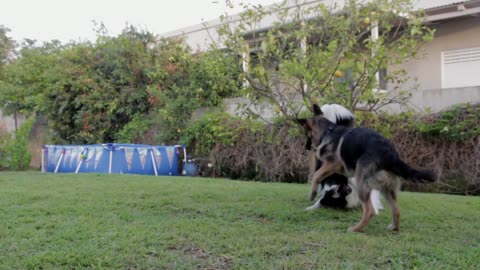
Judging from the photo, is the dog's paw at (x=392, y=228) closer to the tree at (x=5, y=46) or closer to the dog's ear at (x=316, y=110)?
the dog's ear at (x=316, y=110)

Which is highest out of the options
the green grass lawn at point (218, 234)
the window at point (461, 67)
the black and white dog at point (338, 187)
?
the window at point (461, 67)

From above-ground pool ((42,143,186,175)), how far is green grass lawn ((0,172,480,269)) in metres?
5.07

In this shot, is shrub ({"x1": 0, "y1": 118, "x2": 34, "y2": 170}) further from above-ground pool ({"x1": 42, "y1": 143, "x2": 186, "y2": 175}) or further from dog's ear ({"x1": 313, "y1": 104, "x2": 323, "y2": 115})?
dog's ear ({"x1": 313, "y1": 104, "x2": 323, "y2": 115})

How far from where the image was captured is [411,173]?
4051mm

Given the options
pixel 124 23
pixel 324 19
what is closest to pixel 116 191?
pixel 324 19

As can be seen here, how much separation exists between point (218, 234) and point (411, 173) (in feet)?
6.20

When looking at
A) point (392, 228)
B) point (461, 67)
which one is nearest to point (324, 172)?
point (392, 228)

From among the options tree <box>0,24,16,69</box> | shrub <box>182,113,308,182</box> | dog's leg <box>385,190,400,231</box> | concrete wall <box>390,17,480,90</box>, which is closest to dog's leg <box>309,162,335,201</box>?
dog's leg <box>385,190,400,231</box>

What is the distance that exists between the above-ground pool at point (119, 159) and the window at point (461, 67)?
783 cm

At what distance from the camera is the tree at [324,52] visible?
6.02 meters

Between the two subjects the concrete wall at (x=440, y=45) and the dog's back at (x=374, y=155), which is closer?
the dog's back at (x=374, y=155)

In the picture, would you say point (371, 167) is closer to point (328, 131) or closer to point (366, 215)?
point (366, 215)

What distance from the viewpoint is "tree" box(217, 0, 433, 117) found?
602 cm

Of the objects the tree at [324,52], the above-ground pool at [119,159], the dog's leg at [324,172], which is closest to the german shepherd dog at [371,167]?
the dog's leg at [324,172]
